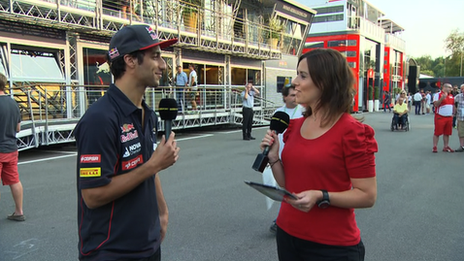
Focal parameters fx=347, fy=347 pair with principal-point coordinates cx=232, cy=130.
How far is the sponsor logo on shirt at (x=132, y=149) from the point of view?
171 cm

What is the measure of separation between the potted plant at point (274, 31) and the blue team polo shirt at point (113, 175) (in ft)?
70.5

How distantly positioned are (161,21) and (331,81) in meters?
14.4

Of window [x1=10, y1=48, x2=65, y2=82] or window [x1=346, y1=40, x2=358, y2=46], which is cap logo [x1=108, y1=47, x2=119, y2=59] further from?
window [x1=346, y1=40, x2=358, y2=46]

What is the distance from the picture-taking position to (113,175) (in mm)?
1664

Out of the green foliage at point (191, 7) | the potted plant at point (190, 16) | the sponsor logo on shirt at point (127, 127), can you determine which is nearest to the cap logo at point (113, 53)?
the sponsor logo on shirt at point (127, 127)

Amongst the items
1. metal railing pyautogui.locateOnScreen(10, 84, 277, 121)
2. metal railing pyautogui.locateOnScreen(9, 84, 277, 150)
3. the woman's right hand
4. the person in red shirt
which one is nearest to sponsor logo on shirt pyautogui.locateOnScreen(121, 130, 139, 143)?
the woman's right hand

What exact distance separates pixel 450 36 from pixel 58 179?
68056 mm

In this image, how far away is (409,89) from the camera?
53.9 meters

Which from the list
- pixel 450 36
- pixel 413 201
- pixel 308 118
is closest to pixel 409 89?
pixel 450 36

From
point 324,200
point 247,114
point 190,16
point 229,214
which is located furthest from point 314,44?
point 324,200

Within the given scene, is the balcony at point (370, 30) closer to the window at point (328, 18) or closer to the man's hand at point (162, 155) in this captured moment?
the window at point (328, 18)

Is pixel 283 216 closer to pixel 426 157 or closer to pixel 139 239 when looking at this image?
pixel 139 239

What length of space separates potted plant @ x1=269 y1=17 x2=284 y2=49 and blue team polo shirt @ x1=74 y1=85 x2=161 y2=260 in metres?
21.5

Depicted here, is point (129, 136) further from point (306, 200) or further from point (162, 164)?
point (306, 200)
